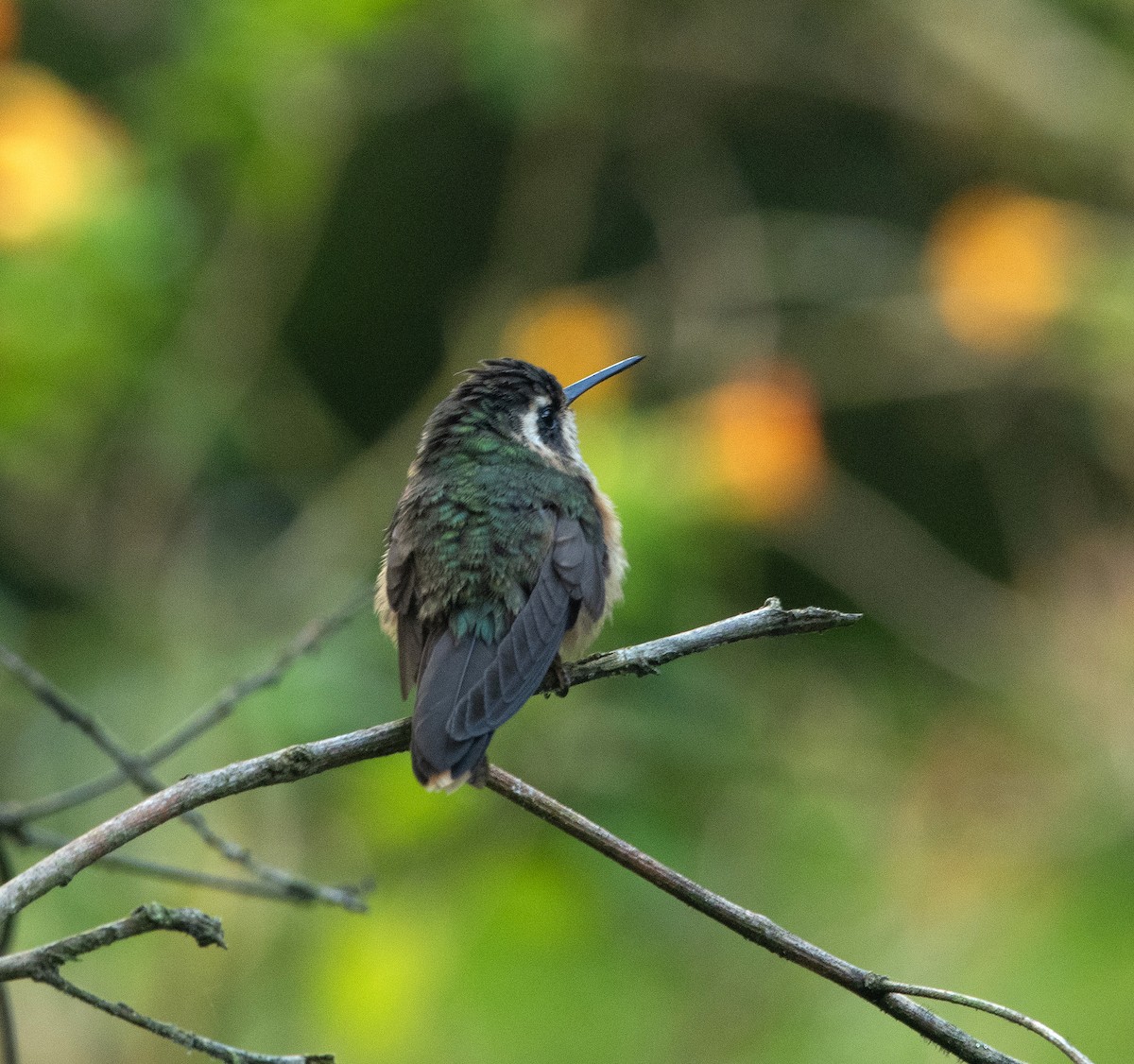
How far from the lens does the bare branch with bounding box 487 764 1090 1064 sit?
5.51 ft

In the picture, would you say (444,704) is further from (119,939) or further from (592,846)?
(119,939)

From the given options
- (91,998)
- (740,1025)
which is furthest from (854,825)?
(91,998)

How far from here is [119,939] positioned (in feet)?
4.97

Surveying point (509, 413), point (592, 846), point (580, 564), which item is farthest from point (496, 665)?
point (509, 413)

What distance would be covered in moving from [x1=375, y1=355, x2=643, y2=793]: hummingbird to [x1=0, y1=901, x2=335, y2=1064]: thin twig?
2.32 feet

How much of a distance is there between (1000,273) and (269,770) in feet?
14.2

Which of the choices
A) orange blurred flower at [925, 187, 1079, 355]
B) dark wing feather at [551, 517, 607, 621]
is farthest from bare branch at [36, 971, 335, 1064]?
orange blurred flower at [925, 187, 1079, 355]

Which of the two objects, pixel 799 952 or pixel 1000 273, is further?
pixel 1000 273

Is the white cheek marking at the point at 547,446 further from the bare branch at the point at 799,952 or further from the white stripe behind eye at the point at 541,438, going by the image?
the bare branch at the point at 799,952

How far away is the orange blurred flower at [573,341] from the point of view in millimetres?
4816

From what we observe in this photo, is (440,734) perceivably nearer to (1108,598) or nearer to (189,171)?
(189,171)

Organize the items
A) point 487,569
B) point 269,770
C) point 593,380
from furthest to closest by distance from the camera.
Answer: point 593,380 < point 487,569 < point 269,770

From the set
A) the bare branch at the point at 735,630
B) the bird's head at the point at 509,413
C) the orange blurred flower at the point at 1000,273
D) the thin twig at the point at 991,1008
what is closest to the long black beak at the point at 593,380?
the bird's head at the point at 509,413

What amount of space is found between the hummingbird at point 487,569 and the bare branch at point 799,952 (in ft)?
1.54
